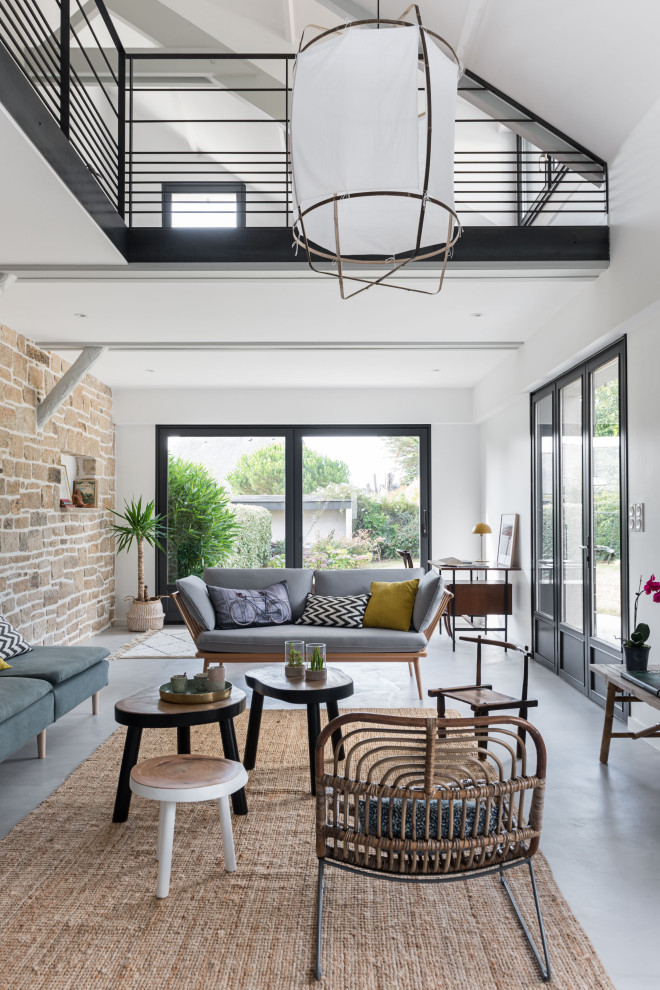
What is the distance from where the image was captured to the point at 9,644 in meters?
4.66

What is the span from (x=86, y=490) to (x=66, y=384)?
128 centimetres

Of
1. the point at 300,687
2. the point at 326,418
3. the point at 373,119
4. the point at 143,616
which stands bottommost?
the point at 143,616

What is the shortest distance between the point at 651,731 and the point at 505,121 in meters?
3.69

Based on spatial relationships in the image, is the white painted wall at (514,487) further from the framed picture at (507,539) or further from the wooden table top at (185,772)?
the wooden table top at (185,772)

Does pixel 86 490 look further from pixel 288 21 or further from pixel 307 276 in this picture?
pixel 288 21

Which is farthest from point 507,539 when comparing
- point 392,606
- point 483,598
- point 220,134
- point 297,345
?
point 220,134


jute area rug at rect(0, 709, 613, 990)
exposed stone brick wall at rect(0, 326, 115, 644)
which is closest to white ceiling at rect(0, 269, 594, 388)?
exposed stone brick wall at rect(0, 326, 115, 644)

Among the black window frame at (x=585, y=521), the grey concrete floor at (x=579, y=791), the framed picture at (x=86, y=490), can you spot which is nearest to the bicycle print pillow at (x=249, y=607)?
the grey concrete floor at (x=579, y=791)

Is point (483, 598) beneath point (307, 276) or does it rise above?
beneath

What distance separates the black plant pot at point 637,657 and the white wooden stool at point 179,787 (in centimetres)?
200

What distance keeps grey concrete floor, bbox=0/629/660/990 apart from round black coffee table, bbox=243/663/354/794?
954 mm

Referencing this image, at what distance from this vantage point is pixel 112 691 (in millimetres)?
5691

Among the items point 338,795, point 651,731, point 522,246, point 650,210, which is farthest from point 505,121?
point 338,795

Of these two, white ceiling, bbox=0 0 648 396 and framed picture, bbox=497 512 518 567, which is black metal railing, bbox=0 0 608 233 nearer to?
white ceiling, bbox=0 0 648 396
